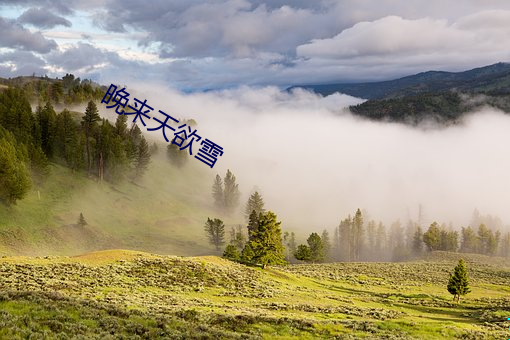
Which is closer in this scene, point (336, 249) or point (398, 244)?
point (336, 249)

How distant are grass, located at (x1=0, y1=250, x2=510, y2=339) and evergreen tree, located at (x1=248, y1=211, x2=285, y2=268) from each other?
9.25 ft

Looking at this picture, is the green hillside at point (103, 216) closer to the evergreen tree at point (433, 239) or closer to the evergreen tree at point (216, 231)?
the evergreen tree at point (216, 231)

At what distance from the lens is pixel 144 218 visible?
13338 cm

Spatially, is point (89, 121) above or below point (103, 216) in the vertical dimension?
above

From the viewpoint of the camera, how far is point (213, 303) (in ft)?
133

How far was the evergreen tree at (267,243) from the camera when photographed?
69812mm

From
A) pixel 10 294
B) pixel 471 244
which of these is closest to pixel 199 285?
pixel 10 294

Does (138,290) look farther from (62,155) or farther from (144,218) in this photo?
(62,155)

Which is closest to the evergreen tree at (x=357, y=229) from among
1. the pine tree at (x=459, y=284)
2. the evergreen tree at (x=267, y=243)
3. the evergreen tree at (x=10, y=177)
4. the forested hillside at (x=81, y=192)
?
the forested hillside at (x=81, y=192)

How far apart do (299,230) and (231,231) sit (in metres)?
50.0

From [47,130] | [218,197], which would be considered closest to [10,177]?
[47,130]

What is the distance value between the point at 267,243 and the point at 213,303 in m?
30.4

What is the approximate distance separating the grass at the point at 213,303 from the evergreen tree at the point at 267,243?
2.82m

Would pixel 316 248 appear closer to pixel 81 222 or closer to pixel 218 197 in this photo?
pixel 218 197
